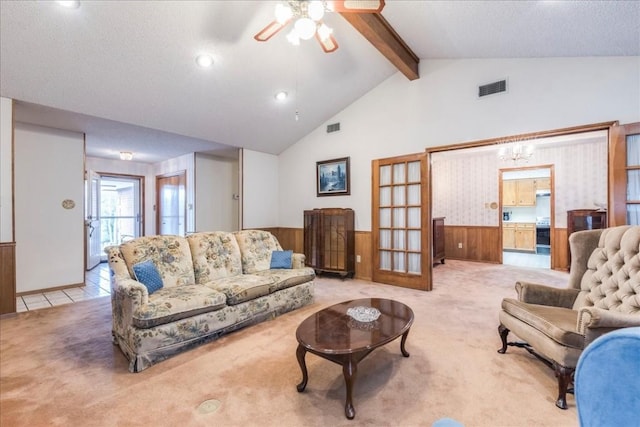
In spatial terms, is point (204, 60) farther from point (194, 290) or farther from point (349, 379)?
point (349, 379)

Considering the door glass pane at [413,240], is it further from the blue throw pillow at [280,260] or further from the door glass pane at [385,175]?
the blue throw pillow at [280,260]

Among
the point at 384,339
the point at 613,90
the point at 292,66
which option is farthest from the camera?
the point at 292,66

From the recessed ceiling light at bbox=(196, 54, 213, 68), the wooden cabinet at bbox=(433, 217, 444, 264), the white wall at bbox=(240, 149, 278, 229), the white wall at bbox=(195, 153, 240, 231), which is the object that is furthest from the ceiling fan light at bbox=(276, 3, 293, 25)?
the wooden cabinet at bbox=(433, 217, 444, 264)

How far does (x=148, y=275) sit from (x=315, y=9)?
2.51 m

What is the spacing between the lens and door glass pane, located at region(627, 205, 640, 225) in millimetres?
2705

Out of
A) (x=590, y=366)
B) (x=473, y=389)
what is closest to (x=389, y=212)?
(x=473, y=389)

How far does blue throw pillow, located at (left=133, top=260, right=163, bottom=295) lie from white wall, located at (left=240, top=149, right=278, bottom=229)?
2856mm

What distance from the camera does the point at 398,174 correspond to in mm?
4531

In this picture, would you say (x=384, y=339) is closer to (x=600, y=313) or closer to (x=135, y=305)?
(x=600, y=313)

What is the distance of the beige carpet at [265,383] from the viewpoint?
163cm

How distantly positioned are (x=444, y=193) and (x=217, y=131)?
217 inches

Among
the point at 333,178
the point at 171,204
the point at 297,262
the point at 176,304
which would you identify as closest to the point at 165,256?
the point at 176,304

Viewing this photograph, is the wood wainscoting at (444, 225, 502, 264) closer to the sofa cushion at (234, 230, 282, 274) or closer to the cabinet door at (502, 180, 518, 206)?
the cabinet door at (502, 180, 518, 206)

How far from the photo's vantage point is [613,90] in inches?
113
